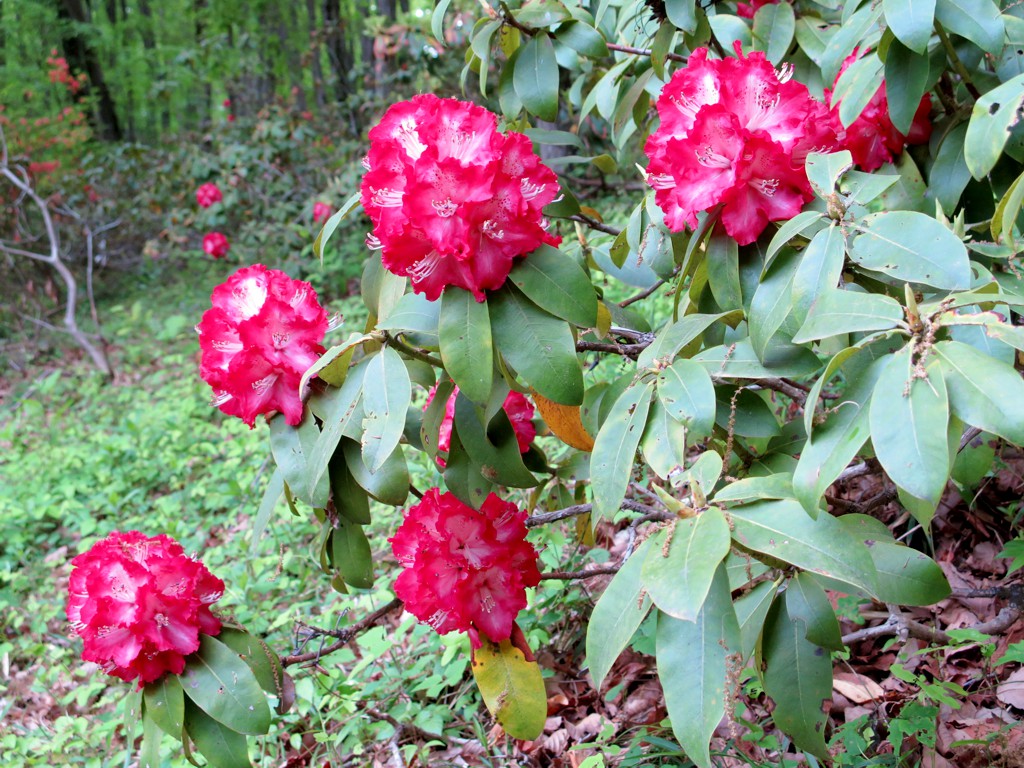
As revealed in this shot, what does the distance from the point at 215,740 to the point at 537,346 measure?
3.00ft

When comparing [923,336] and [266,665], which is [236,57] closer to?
[266,665]

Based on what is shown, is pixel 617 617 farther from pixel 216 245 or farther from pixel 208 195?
pixel 208 195

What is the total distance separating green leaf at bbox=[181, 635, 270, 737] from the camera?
1.36 metres

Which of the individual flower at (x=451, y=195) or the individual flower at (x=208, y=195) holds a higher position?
the individual flower at (x=451, y=195)

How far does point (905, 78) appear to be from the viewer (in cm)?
132

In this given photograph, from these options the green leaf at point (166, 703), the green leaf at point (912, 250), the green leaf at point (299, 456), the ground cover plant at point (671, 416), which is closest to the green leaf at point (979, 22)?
the ground cover plant at point (671, 416)

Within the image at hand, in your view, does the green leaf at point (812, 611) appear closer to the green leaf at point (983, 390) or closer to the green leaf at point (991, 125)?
the green leaf at point (983, 390)

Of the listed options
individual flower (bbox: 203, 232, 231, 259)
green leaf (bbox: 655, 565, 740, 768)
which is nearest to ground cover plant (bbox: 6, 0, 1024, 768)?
green leaf (bbox: 655, 565, 740, 768)

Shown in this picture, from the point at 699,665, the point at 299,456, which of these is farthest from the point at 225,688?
the point at 699,665

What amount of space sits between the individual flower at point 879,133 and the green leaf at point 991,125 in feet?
0.77

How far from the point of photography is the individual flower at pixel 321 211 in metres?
5.97

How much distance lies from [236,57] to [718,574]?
29.2ft

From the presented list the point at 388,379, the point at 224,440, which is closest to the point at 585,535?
the point at 388,379

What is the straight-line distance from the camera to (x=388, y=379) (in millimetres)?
1147
